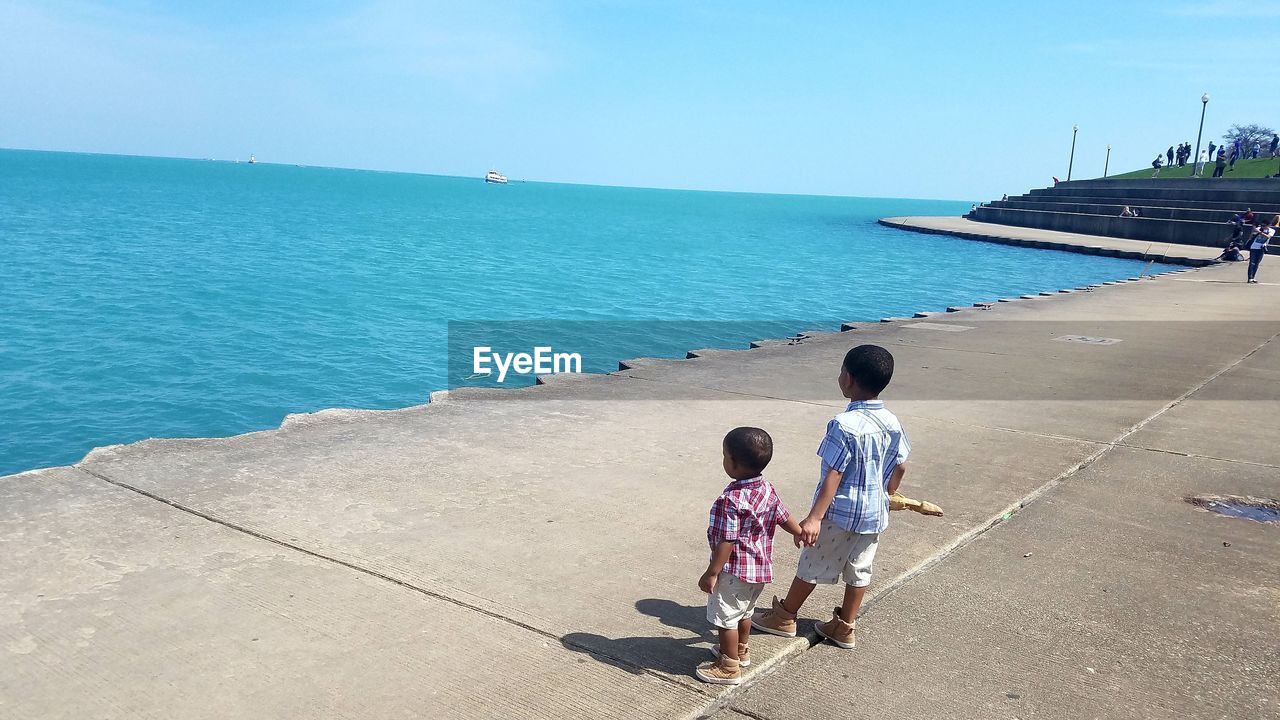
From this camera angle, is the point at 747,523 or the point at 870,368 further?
the point at 870,368

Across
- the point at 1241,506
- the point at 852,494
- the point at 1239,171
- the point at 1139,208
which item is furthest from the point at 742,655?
the point at 1239,171

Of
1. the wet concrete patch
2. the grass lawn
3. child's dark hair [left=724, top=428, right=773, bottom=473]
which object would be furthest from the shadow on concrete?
the grass lawn

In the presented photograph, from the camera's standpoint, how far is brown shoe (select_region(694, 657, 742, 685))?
338 centimetres

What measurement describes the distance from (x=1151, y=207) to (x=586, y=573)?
5025 cm

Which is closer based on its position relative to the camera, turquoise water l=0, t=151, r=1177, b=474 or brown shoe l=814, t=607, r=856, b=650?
brown shoe l=814, t=607, r=856, b=650

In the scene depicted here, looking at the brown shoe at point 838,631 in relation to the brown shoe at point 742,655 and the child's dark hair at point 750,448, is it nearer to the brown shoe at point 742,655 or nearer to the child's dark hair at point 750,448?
the brown shoe at point 742,655

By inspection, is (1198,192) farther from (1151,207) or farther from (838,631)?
(838,631)

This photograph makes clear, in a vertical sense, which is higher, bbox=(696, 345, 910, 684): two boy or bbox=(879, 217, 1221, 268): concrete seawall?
bbox=(879, 217, 1221, 268): concrete seawall

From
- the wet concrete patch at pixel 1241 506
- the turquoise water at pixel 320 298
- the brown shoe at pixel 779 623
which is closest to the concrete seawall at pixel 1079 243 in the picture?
the turquoise water at pixel 320 298

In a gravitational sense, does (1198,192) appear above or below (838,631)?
above

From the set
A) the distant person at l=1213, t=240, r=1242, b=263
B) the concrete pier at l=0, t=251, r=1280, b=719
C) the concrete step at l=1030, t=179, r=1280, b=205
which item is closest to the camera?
the concrete pier at l=0, t=251, r=1280, b=719

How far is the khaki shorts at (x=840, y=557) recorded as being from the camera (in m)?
3.65

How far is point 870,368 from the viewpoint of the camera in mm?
3523

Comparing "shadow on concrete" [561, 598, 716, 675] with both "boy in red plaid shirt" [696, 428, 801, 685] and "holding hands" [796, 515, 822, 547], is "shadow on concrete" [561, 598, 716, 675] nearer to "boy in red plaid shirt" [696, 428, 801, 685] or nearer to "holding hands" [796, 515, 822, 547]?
"boy in red plaid shirt" [696, 428, 801, 685]
